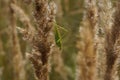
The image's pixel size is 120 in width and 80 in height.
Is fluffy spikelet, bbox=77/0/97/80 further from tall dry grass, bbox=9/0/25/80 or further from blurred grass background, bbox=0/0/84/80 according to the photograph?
blurred grass background, bbox=0/0/84/80

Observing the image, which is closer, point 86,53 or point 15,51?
point 86,53

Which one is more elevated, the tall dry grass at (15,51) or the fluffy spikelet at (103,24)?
the fluffy spikelet at (103,24)

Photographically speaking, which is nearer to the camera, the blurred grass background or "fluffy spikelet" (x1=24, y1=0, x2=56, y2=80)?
"fluffy spikelet" (x1=24, y1=0, x2=56, y2=80)

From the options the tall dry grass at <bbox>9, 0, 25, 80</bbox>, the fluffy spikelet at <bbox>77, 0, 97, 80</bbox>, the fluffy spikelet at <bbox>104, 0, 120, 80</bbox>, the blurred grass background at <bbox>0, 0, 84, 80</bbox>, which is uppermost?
the fluffy spikelet at <bbox>77, 0, 97, 80</bbox>

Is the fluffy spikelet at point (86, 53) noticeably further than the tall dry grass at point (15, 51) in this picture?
No

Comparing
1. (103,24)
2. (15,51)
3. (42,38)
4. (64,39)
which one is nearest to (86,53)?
(42,38)

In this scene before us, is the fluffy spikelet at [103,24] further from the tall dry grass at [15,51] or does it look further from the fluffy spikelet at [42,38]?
the tall dry grass at [15,51]

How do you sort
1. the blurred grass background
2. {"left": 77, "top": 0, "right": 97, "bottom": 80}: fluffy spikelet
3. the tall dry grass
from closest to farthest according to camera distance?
{"left": 77, "top": 0, "right": 97, "bottom": 80}: fluffy spikelet
the tall dry grass
the blurred grass background

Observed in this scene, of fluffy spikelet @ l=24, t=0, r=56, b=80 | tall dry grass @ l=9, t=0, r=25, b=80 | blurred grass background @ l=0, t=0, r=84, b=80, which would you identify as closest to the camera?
fluffy spikelet @ l=24, t=0, r=56, b=80

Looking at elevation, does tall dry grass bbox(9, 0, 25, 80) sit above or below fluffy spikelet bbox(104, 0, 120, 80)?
below

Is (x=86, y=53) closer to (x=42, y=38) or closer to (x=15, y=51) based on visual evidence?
(x=42, y=38)

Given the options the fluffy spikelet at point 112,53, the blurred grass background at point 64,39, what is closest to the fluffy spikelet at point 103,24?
the fluffy spikelet at point 112,53

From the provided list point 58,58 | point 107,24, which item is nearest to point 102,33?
point 107,24

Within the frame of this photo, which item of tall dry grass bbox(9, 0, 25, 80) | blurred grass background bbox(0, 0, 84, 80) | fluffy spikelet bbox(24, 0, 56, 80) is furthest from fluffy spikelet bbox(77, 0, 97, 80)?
blurred grass background bbox(0, 0, 84, 80)
